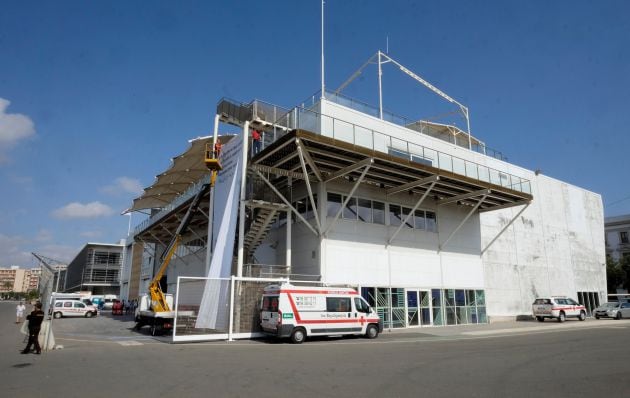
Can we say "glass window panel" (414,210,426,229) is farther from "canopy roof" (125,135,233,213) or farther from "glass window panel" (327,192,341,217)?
"canopy roof" (125,135,233,213)

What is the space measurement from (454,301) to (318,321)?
44.5 ft

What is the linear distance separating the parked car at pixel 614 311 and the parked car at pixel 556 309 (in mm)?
3822

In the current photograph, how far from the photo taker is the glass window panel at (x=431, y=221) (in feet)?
89.1

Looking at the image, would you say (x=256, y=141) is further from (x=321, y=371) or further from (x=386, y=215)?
(x=321, y=371)

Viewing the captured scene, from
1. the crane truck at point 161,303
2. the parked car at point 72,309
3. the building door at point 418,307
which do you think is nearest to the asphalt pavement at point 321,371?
the crane truck at point 161,303

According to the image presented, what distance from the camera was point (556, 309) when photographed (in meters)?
28.7

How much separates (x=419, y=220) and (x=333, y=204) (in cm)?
678

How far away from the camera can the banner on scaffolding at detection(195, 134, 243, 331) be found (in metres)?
17.1

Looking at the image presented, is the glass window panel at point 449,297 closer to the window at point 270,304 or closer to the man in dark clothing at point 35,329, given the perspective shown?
the window at point 270,304

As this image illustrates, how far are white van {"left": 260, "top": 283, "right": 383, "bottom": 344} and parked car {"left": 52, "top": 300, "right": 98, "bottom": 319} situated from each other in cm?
2722

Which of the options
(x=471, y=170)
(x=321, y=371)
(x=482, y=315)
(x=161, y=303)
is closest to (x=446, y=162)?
(x=471, y=170)

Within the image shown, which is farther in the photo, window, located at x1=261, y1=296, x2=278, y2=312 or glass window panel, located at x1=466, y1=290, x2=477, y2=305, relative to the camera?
glass window panel, located at x1=466, y1=290, x2=477, y2=305

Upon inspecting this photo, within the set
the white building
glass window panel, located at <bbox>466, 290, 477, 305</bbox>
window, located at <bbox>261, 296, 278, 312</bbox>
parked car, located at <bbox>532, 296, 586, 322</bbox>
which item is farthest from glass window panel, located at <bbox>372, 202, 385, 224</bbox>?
the white building

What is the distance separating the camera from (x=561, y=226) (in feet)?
121
